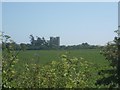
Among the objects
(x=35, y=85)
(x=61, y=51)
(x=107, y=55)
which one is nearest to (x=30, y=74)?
(x=35, y=85)

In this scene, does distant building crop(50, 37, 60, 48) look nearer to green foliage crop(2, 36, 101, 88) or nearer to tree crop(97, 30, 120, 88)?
green foliage crop(2, 36, 101, 88)

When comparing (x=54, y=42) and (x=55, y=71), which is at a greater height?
(x=54, y=42)

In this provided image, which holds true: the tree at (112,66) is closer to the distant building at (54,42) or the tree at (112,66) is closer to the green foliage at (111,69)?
the green foliage at (111,69)

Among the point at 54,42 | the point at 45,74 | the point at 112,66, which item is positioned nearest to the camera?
the point at 112,66

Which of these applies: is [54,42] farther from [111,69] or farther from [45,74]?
[111,69]

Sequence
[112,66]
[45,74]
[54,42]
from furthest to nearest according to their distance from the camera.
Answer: [54,42] < [45,74] < [112,66]

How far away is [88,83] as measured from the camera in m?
6.82

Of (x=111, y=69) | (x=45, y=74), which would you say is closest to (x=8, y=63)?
(x=45, y=74)

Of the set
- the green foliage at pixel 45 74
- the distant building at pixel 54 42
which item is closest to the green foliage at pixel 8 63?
the green foliage at pixel 45 74

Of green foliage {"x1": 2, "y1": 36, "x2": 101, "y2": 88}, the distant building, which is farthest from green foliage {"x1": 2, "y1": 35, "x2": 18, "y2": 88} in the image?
the distant building

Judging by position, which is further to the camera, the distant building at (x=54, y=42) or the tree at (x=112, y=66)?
the distant building at (x=54, y=42)

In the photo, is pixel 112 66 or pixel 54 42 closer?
pixel 112 66

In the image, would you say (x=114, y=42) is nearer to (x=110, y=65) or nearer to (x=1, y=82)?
(x=110, y=65)

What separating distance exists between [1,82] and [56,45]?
52.7 inches
